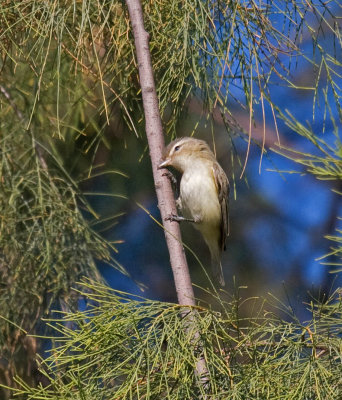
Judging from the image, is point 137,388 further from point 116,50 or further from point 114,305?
point 116,50

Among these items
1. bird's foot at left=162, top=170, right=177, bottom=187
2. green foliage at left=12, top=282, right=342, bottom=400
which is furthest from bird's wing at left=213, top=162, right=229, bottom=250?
green foliage at left=12, top=282, right=342, bottom=400

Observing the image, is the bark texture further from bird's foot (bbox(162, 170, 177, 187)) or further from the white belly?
the white belly

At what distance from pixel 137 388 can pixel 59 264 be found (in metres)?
1.04

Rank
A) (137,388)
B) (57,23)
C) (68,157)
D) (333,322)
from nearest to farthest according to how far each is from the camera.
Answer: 1. (137,388)
2. (333,322)
3. (57,23)
4. (68,157)

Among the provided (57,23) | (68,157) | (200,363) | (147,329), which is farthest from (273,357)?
(68,157)

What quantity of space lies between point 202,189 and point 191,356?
1180 millimetres

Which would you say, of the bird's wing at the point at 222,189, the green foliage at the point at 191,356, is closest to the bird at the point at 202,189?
the bird's wing at the point at 222,189

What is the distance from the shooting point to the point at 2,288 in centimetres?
218

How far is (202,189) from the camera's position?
244 cm

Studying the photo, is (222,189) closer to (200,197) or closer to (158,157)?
(200,197)

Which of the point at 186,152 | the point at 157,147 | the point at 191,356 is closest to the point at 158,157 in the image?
the point at 157,147

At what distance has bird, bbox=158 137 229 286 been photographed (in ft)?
7.77

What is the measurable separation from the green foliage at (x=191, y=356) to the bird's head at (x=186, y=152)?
85cm

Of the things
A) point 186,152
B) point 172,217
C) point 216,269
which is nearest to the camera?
point 172,217
